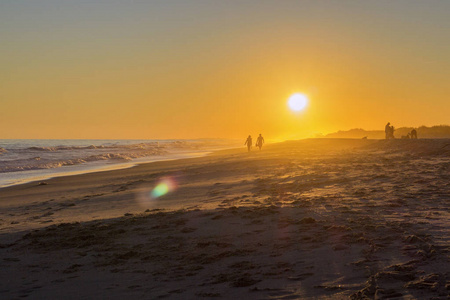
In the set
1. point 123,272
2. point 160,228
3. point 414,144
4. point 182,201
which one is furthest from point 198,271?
point 414,144

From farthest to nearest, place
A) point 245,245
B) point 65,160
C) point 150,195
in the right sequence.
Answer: point 65,160 → point 150,195 → point 245,245

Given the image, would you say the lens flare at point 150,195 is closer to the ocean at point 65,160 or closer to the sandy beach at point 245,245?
the sandy beach at point 245,245

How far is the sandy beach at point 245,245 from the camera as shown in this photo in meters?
4.87

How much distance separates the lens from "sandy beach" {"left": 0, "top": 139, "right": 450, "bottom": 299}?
487 cm

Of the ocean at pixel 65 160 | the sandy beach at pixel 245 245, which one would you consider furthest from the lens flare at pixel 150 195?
the ocean at pixel 65 160

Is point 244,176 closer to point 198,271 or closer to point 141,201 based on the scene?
point 141,201

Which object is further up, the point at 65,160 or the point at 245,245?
the point at 65,160

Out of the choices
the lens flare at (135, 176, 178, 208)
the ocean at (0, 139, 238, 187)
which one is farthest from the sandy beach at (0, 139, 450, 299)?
the ocean at (0, 139, 238, 187)

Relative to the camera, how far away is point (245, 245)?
6.59 m

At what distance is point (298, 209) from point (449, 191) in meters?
4.14

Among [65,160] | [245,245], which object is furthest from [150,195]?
[65,160]

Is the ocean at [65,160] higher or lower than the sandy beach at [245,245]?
higher

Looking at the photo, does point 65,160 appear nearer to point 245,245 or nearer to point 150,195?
point 150,195

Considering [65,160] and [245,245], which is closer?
[245,245]
